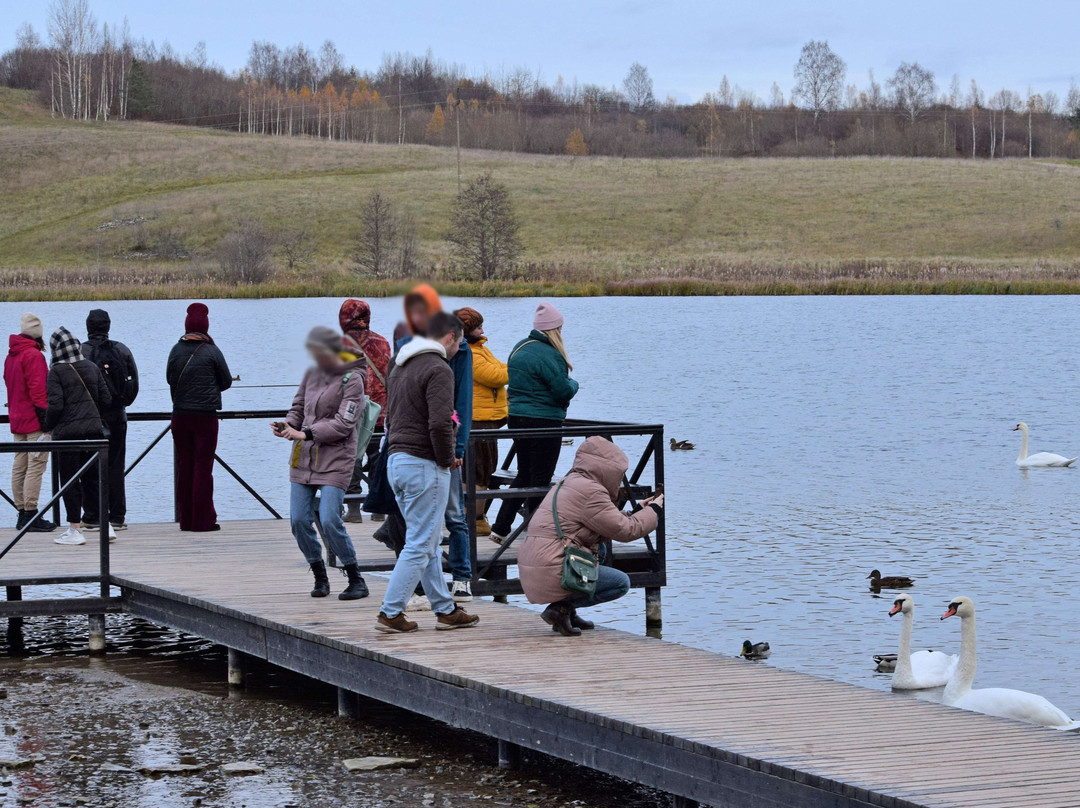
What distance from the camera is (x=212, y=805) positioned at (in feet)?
21.7

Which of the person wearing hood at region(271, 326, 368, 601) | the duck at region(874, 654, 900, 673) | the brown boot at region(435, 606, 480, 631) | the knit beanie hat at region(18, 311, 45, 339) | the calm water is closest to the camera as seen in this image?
the person wearing hood at region(271, 326, 368, 601)

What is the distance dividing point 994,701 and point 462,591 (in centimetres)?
340

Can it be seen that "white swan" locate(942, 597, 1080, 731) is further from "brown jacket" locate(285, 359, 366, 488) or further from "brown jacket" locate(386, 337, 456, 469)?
"brown jacket" locate(285, 359, 366, 488)

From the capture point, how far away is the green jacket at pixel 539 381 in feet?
32.4

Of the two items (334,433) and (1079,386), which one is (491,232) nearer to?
(1079,386)

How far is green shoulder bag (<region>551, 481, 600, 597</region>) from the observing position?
24.5 feet

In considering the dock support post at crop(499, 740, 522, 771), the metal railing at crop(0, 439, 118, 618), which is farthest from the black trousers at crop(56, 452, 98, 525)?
the dock support post at crop(499, 740, 522, 771)

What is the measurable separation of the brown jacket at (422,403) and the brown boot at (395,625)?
44.5 inches

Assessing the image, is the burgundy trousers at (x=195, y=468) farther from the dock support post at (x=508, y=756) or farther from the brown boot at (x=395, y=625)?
the dock support post at (x=508, y=756)

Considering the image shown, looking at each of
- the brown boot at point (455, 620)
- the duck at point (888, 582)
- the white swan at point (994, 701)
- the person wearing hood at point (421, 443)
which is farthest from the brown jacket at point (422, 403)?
the duck at point (888, 582)

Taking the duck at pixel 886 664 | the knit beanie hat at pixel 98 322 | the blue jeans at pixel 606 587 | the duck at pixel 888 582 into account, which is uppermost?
the knit beanie hat at pixel 98 322

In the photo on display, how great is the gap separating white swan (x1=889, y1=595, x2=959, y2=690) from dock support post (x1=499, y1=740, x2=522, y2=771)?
11.8 ft

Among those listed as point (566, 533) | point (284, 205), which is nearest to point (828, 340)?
point (566, 533)

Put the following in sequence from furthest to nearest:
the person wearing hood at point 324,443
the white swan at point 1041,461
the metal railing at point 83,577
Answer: the white swan at point 1041,461 → the metal railing at point 83,577 → the person wearing hood at point 324,443
